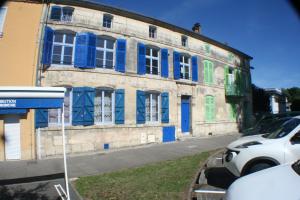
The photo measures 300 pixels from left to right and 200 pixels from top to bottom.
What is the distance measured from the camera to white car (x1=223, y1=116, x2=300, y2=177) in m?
6.51

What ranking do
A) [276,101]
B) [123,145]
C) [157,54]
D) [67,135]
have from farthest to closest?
[276,101], [157,54], [123,145], [67,135]

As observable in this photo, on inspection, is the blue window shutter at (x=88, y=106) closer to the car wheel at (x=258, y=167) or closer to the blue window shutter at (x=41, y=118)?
the blue window shutter at (x=41, y=118)

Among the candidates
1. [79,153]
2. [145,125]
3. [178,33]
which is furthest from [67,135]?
[178,33]

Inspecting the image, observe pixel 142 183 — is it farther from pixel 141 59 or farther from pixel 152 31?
pixel 152 31

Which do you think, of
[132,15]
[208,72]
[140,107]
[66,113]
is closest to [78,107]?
[66,113]

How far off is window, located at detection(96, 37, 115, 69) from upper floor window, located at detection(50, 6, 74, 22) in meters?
1.86

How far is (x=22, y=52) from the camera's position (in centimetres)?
1334

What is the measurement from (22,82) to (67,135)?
10.5 feet

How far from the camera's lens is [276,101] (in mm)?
37344

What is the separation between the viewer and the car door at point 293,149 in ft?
21.1

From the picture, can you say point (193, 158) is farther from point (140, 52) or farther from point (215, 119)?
point (215, 119)

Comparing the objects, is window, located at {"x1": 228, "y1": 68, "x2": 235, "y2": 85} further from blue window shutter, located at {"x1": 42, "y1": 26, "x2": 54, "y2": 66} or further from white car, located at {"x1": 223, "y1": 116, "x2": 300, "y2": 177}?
white car, located at {"x1": 223, "y1": 116, "x2": 300, "y2": 177}

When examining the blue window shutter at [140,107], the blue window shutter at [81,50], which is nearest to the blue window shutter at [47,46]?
the blue window shutter at [81,50]

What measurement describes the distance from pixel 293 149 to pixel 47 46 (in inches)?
450
